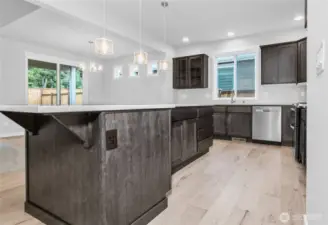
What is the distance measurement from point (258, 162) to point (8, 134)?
254 inches

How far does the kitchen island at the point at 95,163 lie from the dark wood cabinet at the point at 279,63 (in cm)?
425

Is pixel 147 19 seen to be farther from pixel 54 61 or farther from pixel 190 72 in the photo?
pixel 54 61

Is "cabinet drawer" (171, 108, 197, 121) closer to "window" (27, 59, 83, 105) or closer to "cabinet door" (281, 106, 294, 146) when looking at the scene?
"cabinet door" (281, 106, 294, 146)

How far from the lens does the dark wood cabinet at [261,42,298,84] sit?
15.3ft

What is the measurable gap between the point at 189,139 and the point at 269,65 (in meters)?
3.45

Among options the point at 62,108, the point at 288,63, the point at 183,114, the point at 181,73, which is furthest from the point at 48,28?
the point at 288,63

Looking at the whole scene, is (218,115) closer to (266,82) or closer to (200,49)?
(266,82)

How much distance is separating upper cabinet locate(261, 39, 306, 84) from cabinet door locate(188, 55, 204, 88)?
5.58 feet

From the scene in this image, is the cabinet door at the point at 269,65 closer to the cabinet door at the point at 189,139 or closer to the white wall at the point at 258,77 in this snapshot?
the white wall at the point at 258,77

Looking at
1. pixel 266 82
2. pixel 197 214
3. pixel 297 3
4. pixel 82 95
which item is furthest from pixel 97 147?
pixel 82 95

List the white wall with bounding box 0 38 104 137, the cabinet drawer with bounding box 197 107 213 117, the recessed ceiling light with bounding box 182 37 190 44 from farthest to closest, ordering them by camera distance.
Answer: the recessed ceiling light with bounding box 182 37 190 44
the white wall with bounding box 0 38 104 137
the cabinet drawer with bounding box 197 107 213 117

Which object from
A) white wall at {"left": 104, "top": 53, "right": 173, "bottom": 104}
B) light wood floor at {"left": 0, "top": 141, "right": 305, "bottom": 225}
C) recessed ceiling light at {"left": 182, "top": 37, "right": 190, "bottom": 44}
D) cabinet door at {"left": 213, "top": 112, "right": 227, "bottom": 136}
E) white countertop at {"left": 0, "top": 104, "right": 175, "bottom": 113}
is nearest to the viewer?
white countertop at {"left": 0, "top": 104, "right": 175, "bottom": 113}

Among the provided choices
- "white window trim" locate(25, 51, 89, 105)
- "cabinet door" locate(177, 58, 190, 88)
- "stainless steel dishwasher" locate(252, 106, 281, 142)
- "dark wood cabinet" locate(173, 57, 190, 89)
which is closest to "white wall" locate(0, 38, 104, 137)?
"white window trim" locate(25, 51, 89, 105)

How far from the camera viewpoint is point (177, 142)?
2.70m
